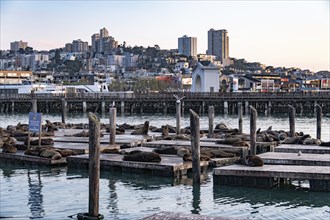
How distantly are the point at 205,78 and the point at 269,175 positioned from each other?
6385 centimetres

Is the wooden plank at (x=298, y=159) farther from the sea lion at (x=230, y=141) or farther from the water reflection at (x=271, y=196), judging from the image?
the sea lion at (x=230, y=141)

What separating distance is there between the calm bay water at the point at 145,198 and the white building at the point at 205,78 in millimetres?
59672

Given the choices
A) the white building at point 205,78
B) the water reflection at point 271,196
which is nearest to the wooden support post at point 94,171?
the water reflection at point 271,196

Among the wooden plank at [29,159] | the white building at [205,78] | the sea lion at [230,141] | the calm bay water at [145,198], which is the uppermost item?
the white building at [205,78]

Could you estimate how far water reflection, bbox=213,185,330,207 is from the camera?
51.8 ft

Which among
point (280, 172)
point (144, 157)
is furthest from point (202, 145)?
point (280, 172)

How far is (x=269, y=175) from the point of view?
17188 mm

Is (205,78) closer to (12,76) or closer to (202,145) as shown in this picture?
(202,145)

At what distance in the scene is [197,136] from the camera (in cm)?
1788

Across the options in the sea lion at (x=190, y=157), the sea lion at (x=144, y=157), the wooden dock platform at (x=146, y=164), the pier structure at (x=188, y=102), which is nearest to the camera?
the wooden dock platform at (x=146, y=164)

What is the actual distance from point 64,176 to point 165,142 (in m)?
7.05

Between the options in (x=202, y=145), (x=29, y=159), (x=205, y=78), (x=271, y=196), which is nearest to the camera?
(x=271, y=196)

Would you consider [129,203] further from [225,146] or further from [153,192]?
[225,146]

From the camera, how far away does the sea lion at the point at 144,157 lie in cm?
2009
